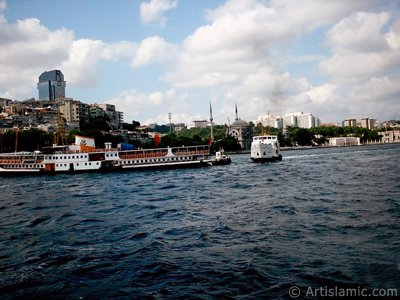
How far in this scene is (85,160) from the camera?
6500 centimetres

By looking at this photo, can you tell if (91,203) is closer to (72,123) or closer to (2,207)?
(2,207)

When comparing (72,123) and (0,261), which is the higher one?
(72,123)

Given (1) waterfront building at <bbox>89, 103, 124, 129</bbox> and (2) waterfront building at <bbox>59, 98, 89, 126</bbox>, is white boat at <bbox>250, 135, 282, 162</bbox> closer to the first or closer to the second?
(2) waterfront building at <bbox>59, 98, 89, 126</bbox>

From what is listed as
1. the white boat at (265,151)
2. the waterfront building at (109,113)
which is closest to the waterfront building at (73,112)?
the waterfront building at (109,113)

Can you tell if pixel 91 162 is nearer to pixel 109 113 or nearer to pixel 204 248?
pixel 204 248

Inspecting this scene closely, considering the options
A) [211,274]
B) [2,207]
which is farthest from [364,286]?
[2,207]

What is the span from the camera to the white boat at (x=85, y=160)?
6438cm

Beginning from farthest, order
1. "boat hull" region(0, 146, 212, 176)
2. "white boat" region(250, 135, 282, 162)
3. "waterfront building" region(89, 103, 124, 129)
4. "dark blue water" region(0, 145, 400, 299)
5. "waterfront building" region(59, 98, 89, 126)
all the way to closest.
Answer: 1. "waterfront building" region(89, 103, 124, 129)
2. "waterfront building" region(59, 98, 89, 126)
3. "white boat" region(250, 135, 282, 162)
4. "boat hull" region(0, 146, 212, 176)
5. "dark blue water" region(0, 145, 400, 299)

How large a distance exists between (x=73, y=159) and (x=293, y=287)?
60.9m

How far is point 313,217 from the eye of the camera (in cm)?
1781

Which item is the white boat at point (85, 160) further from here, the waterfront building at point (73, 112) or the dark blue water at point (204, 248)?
the waterfront building at point (73, 112)

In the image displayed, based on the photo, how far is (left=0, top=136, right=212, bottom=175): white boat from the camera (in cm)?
6438

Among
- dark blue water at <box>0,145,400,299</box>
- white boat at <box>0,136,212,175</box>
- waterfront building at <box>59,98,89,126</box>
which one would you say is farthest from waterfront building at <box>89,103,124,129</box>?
dark blue water at <box>0,145,400,299</box>

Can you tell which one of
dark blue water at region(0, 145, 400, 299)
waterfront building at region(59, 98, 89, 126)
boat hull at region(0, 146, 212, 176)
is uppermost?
waterfront building at region(59, 98, 89, 126)
